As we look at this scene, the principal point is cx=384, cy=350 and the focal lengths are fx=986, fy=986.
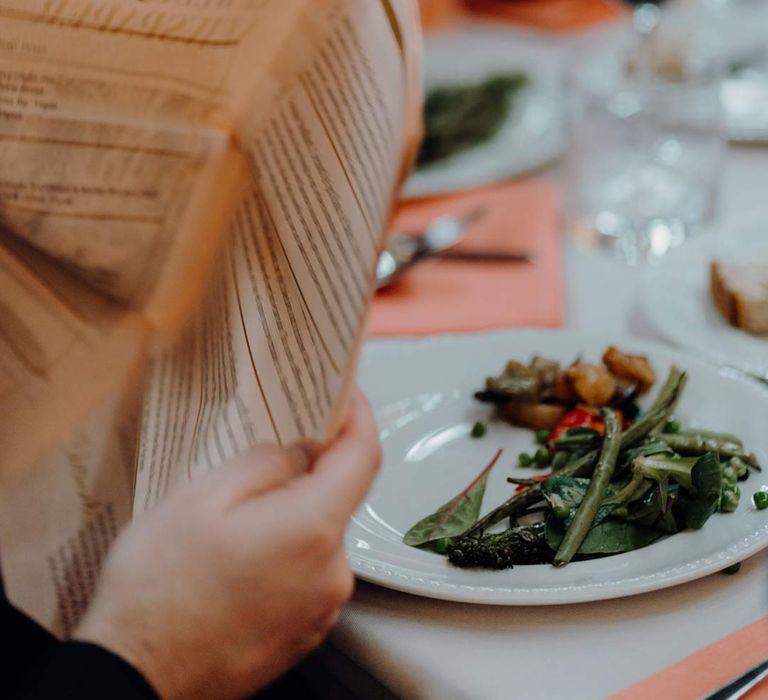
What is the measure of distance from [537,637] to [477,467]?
0.17m

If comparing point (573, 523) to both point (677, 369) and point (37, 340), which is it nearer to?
point (677, 369)

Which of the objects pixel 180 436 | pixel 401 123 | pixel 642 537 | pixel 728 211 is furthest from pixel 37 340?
pixel 728 211

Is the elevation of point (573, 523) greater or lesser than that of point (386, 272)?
greater

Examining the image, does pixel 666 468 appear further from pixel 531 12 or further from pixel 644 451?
pixel 531 12

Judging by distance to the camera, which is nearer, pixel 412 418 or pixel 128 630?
pixel 128 630

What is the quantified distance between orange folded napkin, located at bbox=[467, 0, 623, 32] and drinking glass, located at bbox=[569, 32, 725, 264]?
1.99ft

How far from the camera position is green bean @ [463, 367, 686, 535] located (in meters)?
0.62

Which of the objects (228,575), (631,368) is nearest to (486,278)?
(631,368)

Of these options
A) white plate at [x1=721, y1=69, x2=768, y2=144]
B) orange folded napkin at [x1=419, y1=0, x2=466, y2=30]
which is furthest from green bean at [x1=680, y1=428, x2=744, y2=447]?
orange folded napkin at [x1=419, y1=0, x2=466, y2=30]

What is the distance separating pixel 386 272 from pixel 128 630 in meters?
0.71

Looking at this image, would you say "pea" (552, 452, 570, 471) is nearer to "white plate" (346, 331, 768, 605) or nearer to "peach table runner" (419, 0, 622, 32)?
"white plate" (346, 331, 768, 605)

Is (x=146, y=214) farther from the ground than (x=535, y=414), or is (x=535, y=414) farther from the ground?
(x=146, y=214)

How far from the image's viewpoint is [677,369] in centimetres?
74

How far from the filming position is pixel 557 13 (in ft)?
6.83
